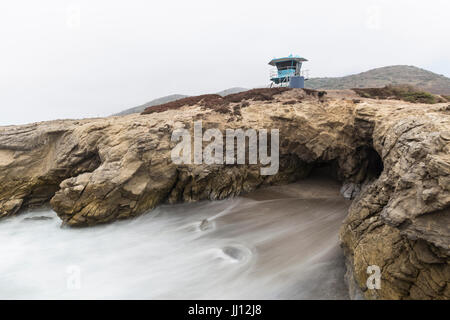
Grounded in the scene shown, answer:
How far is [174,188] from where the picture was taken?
11.8 meters

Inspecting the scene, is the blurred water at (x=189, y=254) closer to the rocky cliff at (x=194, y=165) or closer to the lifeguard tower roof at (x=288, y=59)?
the rocky cliff at (x=194, y=165)

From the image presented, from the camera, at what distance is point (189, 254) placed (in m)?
7.89

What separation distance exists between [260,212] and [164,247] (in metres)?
4.30

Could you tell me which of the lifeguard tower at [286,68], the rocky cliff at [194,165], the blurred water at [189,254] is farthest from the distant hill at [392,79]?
the blurred water at [189,254]

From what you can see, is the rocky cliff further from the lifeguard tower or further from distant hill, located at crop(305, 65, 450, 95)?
distant hill, located at crop(305, 65, 450, 95)

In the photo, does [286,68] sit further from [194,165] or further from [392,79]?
[392,79]

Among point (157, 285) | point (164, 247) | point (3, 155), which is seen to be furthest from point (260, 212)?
point (3, 155)

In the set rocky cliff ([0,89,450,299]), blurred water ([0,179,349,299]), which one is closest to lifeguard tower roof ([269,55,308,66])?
rocky cliff ([0,89,450,299])

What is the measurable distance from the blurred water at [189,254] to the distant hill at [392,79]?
49017 millimetres

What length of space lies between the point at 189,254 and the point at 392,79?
7132 cm

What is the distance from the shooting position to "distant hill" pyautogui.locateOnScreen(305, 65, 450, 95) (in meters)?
52.1

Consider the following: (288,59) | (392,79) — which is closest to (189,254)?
(288,59)

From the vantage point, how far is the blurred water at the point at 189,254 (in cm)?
625

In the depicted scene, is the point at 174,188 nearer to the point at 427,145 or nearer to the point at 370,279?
the point at 370,279
